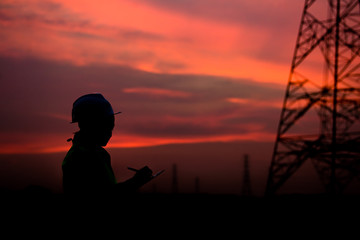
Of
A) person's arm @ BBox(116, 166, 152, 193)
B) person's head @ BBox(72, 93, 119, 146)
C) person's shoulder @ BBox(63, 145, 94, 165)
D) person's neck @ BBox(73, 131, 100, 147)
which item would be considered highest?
person's head @ BBox(72, 93, 119, 146)

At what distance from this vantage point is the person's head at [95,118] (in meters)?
3.26

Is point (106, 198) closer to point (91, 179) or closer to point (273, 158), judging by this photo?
point (91, 179)

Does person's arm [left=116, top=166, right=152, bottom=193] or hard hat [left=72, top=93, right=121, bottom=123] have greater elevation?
hard hat [left=72, top=93, right=121, bottom=123]

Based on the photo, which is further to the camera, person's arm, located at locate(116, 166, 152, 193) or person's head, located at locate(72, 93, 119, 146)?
person's head, located at locate(72, 93, 119, 146)

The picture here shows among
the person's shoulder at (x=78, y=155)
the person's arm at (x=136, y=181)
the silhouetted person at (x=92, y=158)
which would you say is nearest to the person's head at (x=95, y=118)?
the silhouetted person at (x=92, y=158)

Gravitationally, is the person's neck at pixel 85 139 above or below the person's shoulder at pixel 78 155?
above

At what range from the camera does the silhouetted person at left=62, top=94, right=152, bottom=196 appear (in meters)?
2.94

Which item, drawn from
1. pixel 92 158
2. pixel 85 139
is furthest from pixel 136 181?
pixel 85 139

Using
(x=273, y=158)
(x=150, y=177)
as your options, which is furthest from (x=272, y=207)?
(x=273, y=158)

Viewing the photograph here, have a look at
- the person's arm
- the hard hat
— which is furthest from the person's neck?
the person's arm

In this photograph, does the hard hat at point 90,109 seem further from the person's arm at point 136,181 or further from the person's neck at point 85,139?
the person's arm at point 136,181

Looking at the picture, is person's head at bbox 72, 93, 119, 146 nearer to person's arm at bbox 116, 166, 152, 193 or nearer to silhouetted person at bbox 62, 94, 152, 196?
silhouetted person at bbox 62, 94, 152, 196

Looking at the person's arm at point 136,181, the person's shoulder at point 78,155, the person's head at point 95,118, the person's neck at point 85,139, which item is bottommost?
the person's arm at point 136,181

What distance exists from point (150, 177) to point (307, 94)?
19.1 m
